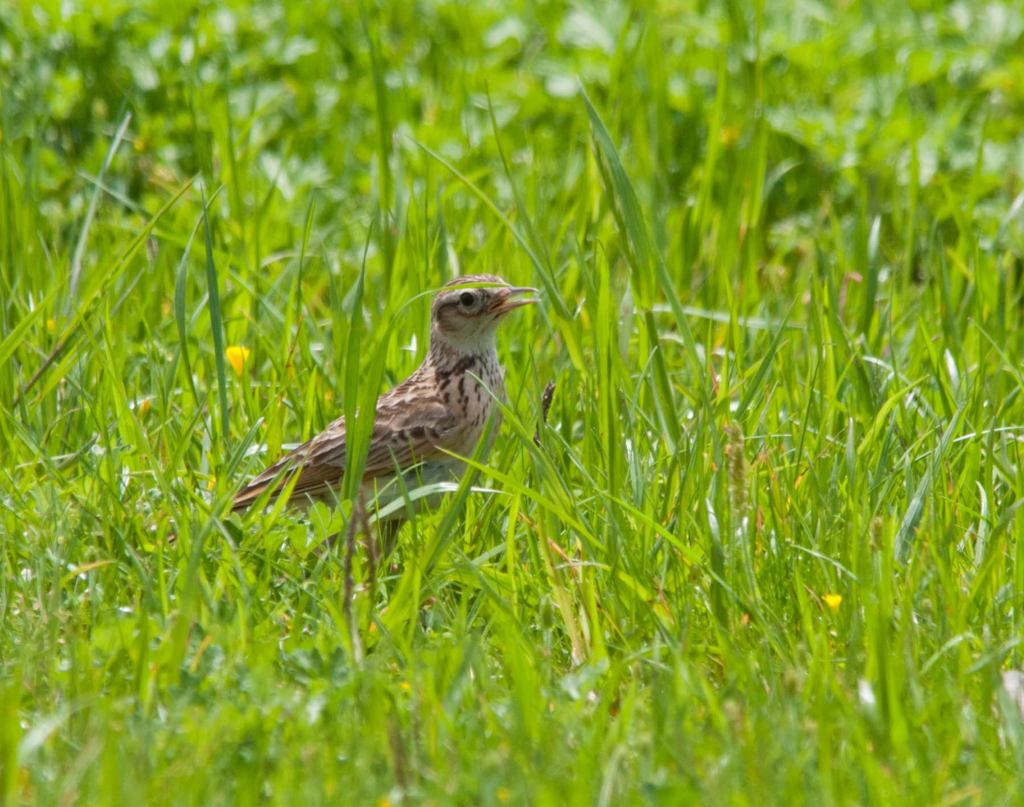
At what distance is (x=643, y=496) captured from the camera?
14.4ft

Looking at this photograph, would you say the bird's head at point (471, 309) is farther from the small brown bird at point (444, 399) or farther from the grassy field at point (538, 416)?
the grassy field at point (538, 416)

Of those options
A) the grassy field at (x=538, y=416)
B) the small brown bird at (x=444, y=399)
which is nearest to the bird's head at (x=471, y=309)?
the small brown bird at (x=444, y=399)

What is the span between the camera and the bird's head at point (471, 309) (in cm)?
538

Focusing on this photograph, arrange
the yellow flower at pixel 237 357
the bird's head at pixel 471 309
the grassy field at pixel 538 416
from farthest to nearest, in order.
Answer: the yellow flower at pixel 237 357
the bird's head at pixel 471 309
the grassy field at pixel 538 416

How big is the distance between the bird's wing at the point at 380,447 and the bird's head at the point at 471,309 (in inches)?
9.3

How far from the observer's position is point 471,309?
5387 mm

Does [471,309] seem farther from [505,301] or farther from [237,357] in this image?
[237,357]

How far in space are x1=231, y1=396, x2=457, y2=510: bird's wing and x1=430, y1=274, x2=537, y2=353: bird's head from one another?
24 centimetres

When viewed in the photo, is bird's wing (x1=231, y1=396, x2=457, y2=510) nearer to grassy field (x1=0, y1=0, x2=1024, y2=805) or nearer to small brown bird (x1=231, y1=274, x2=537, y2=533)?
small brown bird (x1=231, y1=274, x2=537, y2=533)

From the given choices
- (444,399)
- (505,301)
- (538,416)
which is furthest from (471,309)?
(538,416)

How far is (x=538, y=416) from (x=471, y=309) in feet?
3.71

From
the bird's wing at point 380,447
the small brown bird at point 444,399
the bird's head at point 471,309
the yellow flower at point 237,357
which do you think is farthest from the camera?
the yellow flower at point 237,357

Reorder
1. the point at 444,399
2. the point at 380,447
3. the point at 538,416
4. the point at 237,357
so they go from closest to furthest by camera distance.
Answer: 1. the point at 538,416
2. the point at 380,447
3. the point at 444,399
4. the point at 237,357

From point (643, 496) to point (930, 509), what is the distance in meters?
0.72
